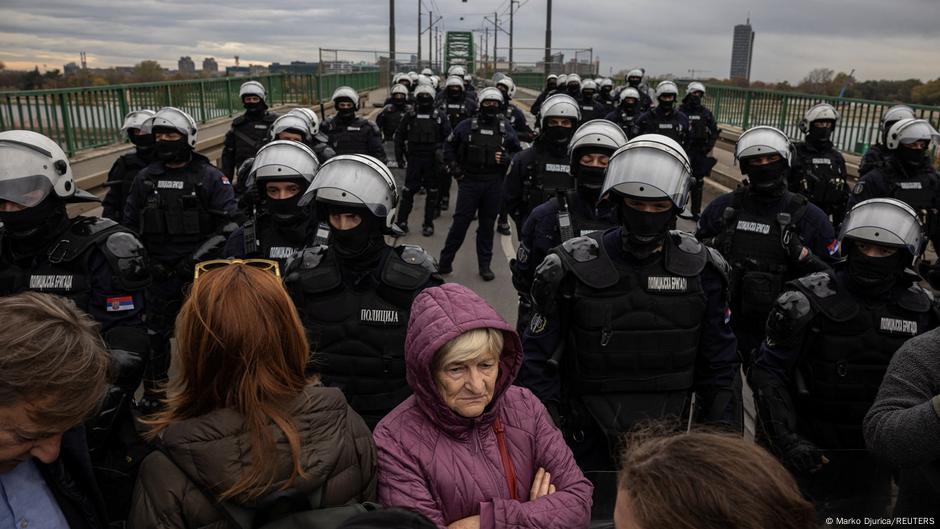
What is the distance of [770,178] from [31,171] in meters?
4.66

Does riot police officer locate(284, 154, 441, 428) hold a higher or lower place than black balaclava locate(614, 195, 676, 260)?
lower

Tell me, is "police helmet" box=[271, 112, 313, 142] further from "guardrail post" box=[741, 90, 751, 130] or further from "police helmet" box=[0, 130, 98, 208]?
"guardrail post" box=[741, 90, 751, 130]

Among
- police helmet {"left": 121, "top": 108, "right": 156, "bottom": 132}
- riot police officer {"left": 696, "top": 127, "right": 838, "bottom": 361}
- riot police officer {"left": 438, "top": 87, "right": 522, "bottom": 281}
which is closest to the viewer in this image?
riot police officer {"left": 696, "top": 127, "right": 838, "bottom": 361}

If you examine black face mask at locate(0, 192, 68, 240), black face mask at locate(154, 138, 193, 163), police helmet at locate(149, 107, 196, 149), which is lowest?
black face mask at locate(0, 192, 68, 240)

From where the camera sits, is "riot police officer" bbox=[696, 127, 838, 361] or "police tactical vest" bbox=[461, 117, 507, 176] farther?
"police tactical vest" bbox=[461, 117, 507, 176]

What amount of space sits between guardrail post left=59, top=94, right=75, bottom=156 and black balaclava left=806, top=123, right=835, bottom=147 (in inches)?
428

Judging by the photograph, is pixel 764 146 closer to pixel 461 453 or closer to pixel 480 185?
pixel 461 453

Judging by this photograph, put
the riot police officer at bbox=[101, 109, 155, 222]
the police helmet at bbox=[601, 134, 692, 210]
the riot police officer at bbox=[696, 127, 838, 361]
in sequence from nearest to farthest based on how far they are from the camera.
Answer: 1. the police helmet at bbox=[601, 134, 692, 210]
2. the riot police officer at bbox=[696, 127, 838, 361]
3. the riot police officer at bbox=[101, 109, 155, 222]

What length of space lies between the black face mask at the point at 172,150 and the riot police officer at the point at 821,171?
20.2 feet

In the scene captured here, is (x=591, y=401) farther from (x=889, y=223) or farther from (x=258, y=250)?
(x=258, y=250)

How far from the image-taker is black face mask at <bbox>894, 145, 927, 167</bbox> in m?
6.76

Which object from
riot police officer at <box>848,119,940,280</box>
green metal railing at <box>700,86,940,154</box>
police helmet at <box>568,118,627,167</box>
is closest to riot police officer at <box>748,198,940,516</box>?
police helmet at <box>568,118,627,167</box>

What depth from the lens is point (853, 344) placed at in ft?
10.6

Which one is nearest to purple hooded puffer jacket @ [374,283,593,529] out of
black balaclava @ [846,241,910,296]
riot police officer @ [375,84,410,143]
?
black balaclava @ [846,241,910,296]
